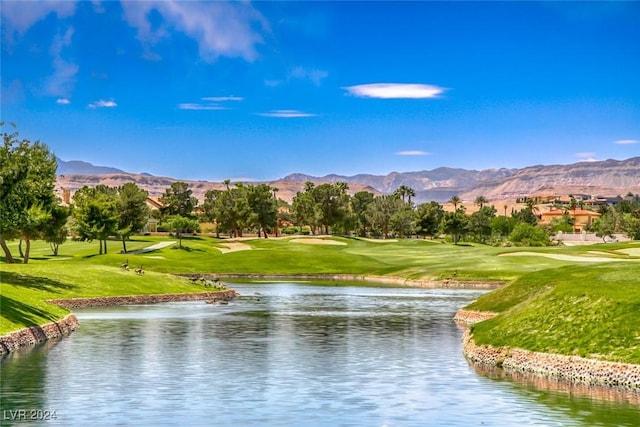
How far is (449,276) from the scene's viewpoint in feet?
392

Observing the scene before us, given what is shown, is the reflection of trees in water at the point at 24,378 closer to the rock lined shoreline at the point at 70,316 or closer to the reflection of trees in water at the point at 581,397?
the rock lined shoreline at the point at 70,316

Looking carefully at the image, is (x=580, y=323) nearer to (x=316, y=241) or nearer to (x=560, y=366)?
(x=560, y=366)

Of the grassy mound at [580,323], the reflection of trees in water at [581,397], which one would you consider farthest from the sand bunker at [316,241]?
the reflection of trees in water at [581,397]

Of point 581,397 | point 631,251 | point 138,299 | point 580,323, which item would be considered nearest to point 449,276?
point 631,251

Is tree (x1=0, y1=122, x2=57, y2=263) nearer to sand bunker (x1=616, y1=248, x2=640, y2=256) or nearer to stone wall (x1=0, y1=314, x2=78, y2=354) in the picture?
stone wall (x1=0, y1=314, x2=78, y2=354)

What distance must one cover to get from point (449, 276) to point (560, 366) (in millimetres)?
79356

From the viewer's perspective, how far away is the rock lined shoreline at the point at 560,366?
37.6 metres

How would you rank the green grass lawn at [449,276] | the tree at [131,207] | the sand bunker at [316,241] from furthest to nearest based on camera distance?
the sand bunker at [316,241]
the tree at [131,207]
the green grass lawn at [449,276]

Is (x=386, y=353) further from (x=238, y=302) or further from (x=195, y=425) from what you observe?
(x=238, y=302)

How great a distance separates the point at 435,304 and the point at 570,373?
46.3 m

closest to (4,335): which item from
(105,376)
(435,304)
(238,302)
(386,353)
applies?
(105,376)

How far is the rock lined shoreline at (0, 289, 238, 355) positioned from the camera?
47.4 meters

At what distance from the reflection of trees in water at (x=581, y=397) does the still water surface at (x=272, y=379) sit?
10cm

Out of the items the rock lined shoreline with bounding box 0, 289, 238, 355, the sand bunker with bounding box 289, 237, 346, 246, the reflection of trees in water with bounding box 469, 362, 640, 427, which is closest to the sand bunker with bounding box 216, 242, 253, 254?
the sand bunker with bounding box 289, 237, 346, 246
